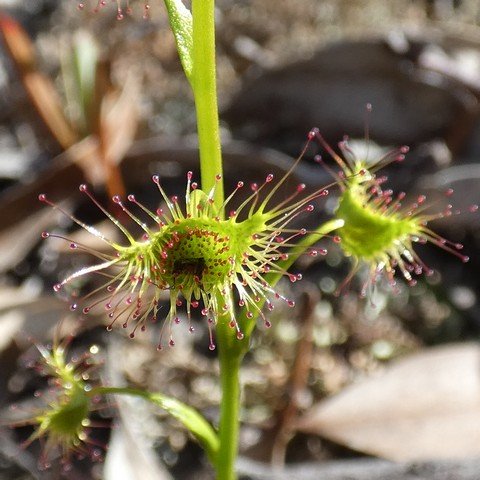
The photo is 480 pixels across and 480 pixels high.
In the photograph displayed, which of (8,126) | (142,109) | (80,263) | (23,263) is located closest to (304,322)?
(80,263)

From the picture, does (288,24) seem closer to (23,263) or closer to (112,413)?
(23,263)

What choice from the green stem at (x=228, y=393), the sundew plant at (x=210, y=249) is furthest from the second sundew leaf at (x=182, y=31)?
the green stem at (x=228, y=393)

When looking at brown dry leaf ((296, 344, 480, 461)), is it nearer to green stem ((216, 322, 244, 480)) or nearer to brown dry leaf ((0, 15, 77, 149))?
green stem ((216, 322, 244, 480))

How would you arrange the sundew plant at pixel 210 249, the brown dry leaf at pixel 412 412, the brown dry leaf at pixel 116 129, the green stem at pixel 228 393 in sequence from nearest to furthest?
the sundew plant at pixel 210 249 < the green stem at pixel 228 393 < the brown dry leaf at pixel 412 412 < the brown dry leaf at pixel 116 129

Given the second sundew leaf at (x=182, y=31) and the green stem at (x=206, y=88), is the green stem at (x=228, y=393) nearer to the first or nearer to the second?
the green stem at (x=206, y=88)

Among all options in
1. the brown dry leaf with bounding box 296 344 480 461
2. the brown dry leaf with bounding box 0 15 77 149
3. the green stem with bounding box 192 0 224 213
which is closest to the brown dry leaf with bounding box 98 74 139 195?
the brown dry leaf with bounding box 0 15 77 149

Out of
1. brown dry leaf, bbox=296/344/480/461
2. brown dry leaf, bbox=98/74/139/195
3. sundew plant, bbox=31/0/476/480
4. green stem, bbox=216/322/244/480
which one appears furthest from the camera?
brown dry leaf, bbox=98/74/139/195

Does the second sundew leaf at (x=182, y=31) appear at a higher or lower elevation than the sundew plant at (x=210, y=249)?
higher
